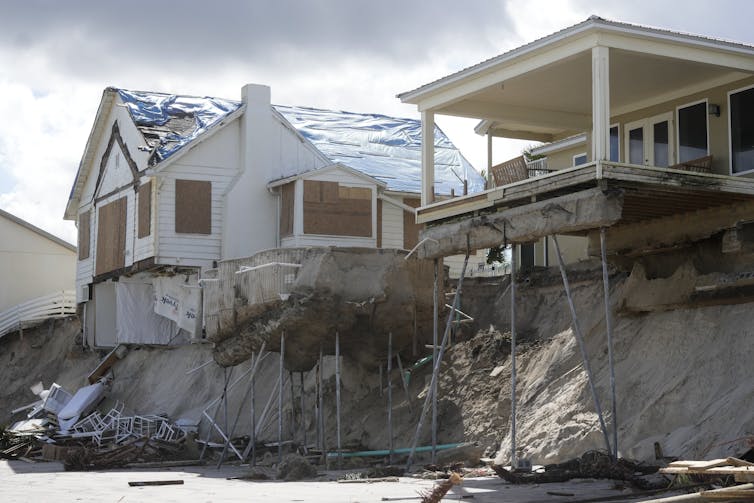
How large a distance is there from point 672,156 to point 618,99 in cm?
170

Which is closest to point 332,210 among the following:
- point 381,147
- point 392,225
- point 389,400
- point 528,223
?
point 392,225

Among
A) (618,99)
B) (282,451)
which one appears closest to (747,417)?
(618,99)

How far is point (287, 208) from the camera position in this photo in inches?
1419

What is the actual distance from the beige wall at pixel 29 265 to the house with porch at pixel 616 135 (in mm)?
29500

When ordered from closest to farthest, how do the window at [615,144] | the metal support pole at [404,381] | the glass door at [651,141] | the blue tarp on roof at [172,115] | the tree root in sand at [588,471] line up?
the tree root in sand at [588,471] < the glass door at [651,141] < the window at [615,144] < the metal support pole at [404,381] < the blue tarp on roof at [172,115]

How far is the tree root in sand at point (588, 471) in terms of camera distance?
17.8 meters

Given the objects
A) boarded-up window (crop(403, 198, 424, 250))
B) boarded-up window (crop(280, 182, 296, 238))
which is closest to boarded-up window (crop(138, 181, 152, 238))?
boarded-up window (crop(280, 182, 296, 238))

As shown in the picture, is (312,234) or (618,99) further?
(312,234)

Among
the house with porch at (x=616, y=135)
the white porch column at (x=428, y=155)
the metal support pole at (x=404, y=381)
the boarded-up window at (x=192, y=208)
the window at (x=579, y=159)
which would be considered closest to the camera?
the house with porch at (x=616, y=135)

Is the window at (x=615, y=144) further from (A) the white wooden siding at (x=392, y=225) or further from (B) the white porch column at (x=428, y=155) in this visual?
(A) the white wooden siding at (x=392, y=225)

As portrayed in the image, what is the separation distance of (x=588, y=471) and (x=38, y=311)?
113ft

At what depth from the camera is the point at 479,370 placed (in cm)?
2703

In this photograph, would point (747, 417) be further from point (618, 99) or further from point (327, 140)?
point (327, 140)

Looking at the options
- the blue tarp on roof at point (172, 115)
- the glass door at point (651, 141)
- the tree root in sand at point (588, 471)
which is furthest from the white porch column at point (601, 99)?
the blue tarp on roof at point (172, 115)
